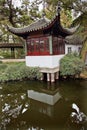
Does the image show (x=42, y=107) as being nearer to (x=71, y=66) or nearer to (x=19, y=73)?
(x=71, y=66)

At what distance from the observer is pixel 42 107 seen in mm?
6402

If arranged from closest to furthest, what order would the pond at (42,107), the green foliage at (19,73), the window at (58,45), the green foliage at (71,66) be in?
the pond at (42,107) → the green foliage at (71,66) → the green foliage at (19,73) → the window at (58,45)

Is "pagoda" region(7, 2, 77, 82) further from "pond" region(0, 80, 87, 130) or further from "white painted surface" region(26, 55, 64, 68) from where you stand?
"pond" region(0, 80, 87, 130)

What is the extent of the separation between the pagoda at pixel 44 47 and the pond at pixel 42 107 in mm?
A: 1346

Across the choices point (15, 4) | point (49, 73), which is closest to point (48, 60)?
point (49, 73)

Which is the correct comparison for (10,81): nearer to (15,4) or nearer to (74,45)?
(74,45)

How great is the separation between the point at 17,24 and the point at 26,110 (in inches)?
556

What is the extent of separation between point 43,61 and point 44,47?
0.93m

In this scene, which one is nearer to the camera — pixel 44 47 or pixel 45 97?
pixel 45 97

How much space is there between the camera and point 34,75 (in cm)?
1081

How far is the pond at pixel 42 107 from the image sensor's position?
4820mm

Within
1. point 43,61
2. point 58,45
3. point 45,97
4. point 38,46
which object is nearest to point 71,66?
point 43,61

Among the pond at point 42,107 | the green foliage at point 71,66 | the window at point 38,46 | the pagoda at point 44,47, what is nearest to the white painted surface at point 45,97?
the pond at point 42,107

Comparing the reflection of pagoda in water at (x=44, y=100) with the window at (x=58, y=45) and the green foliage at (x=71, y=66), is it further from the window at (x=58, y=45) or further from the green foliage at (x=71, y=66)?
the window at (x=58, y=45)
